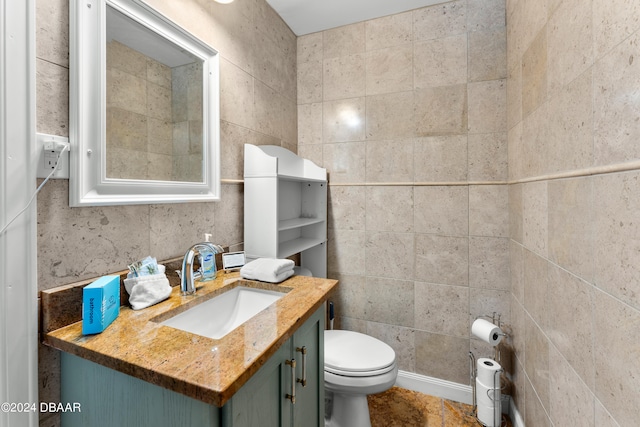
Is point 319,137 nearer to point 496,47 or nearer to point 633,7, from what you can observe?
point 496,47

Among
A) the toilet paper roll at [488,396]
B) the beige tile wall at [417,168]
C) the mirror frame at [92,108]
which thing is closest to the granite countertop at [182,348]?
the mirror frame at [92,108]

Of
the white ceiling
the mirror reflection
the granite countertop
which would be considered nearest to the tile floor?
the granite countertop

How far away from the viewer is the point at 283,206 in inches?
75.8

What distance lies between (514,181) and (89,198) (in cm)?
193

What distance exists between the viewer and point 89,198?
86 cm

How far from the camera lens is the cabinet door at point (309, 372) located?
914mm

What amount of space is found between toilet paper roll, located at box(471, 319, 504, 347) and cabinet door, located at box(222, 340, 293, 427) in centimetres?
122

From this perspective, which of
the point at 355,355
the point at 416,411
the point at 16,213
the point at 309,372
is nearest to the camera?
the point at 16,213

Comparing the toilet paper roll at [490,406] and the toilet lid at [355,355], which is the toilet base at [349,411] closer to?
the toilet lid at [355,355]

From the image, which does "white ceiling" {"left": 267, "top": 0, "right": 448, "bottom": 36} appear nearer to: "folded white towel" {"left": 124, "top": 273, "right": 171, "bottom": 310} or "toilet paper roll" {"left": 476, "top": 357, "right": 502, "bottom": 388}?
"folded white towel" {"left": 124, "top": 273, "right": 171, "bottom": 310}

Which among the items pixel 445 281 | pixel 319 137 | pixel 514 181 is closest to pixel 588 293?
pixel 514 181

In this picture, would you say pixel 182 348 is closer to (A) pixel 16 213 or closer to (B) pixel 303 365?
(B) pixel 303 365

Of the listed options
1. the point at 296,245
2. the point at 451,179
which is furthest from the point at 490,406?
the point at 296,245

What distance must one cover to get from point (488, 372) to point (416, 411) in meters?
0.51
